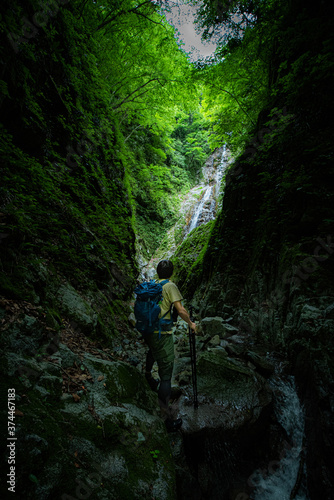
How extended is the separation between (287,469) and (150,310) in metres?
3.33

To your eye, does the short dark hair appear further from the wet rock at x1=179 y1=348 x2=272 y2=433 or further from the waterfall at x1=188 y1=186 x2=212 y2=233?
the waterfall at x1=188 y1=186 x2=212 y2=233

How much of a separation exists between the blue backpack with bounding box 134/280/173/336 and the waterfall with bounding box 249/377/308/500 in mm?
2797

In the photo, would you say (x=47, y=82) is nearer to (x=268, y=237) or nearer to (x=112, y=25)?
(x=112, y=25)

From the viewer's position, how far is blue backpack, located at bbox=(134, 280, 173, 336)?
9.49 ft

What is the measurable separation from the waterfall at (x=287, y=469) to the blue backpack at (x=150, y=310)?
9.18 feet

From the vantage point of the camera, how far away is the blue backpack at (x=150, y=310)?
289 cm

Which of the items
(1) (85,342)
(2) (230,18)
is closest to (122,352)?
(1) (85,342)

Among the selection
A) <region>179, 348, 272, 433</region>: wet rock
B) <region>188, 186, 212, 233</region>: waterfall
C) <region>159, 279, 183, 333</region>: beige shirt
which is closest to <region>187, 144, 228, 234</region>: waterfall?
<region>188, 186, 212, 233</region>: waterfall

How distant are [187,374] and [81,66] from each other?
9167 mm

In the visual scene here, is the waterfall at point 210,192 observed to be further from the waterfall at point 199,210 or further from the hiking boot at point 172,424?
the hiking boot at point 172,424

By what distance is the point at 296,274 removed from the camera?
4418mm

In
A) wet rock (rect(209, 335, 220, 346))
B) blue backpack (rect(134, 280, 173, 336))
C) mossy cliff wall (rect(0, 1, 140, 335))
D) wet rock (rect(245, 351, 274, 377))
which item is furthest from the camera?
wet rock (rect(209, 335, 220, 346))

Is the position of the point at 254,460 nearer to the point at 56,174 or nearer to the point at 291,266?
the point at 291,266

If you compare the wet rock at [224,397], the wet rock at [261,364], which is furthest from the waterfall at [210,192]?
the wet rock at [224,397]
